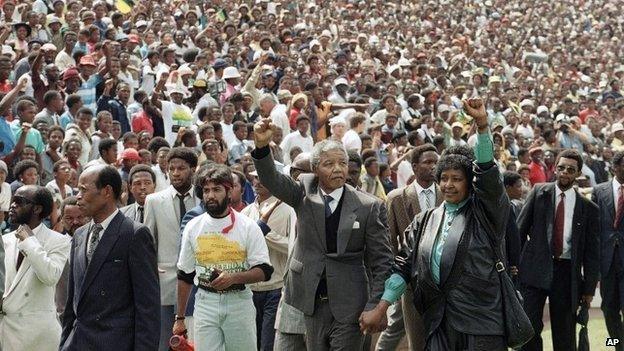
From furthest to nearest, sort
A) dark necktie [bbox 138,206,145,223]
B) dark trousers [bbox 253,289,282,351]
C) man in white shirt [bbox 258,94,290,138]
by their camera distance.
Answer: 1. man in white shirt [bbox 258,94,290,138]
2. dark necktie [bbox 138,206,145,223]
3. dark trousers [bbox 253,289,282,351]

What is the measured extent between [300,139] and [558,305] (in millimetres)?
6634

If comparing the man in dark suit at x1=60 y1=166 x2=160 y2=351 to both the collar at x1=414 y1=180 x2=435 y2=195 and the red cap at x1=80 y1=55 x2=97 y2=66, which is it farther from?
the red cap at x1=80 y1=55 x2=97 y2=66

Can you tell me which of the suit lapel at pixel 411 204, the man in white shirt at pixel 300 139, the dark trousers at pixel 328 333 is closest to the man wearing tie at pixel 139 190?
the suit lapel at pixel 411 204

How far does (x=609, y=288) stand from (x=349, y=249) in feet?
14.4

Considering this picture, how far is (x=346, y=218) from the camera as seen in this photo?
26.2ft

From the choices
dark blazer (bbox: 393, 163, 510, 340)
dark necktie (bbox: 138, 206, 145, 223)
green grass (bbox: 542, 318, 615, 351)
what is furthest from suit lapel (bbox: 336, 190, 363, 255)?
green grass (bbox: 542, 318, 615, 351)

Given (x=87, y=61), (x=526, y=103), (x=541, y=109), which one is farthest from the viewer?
(x=541, y=109)

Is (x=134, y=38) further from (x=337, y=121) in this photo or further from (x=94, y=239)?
(x=94, y=239)

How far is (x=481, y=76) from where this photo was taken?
28172mm

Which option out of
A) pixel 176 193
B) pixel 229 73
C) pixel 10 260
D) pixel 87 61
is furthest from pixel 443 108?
pixel 10 260

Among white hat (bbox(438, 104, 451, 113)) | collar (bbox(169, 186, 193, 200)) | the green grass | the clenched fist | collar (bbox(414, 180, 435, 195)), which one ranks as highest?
the clenched fist

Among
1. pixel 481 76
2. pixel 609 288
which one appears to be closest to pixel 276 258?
pixel 609 288

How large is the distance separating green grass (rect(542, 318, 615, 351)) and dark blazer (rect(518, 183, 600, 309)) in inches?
66.7

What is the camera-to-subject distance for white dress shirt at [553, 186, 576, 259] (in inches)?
441
